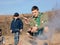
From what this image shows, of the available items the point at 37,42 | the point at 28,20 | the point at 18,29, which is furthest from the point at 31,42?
the point at 18,29

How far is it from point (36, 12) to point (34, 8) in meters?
0.21

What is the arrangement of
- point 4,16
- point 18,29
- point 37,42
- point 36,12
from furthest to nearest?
point 4,16, point 18,29, point 37,42, point 36,12

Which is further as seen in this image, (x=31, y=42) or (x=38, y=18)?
(x=31, y=42)

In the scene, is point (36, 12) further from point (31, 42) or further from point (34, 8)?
point (31, 42)

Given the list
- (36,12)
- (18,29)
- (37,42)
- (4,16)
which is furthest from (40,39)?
(4,16)

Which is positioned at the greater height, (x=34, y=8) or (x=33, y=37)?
(x=34, y=8)

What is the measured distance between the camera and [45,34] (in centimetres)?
1038

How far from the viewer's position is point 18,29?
14.3 meters

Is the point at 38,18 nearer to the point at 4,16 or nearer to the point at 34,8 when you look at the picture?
the point at 34,8

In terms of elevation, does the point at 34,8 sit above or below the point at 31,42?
above

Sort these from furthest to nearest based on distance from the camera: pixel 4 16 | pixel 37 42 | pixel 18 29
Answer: pixel 4 16, pixel 18 29, pixel 37 42

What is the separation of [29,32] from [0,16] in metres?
35.0

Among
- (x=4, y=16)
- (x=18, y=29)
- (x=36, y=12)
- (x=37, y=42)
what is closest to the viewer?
(x=36, y=12)

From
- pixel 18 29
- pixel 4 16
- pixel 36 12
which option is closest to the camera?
pixel 36 12
